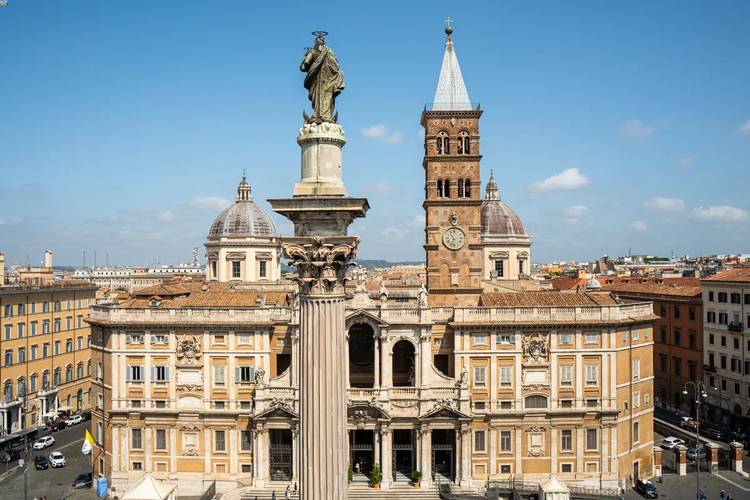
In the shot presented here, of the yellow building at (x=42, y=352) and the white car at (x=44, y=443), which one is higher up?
the yellow building at (x=42, y=352)

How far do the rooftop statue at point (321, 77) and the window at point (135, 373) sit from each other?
121ft

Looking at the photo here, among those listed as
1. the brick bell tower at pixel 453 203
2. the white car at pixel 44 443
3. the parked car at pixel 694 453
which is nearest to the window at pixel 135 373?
the white car at pixel 44 443

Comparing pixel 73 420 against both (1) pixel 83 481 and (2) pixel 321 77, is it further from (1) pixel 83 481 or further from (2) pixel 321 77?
(2) pixel 321 77

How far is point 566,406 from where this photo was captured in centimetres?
4538

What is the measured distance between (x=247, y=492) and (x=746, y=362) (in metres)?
42.8

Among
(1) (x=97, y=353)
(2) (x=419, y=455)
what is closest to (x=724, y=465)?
(2) (x=419, y=455)

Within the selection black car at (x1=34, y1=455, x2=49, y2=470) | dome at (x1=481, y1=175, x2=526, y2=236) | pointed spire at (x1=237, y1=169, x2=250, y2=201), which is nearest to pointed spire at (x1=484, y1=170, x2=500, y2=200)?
dome at (x1=481, y1=175, x2=526, y2=236)

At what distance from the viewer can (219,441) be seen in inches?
1788

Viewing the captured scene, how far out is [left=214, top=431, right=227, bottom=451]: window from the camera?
149 feet

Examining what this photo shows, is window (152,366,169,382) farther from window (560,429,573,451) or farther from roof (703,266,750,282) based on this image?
roof (703,266,750,282)

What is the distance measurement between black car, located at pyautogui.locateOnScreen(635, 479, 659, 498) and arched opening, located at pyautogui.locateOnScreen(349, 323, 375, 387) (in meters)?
19.7

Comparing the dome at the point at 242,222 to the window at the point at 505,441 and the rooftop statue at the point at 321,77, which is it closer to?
the window at the point at 505,441

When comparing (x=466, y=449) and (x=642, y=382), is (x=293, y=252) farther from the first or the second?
(x=642, y=382)

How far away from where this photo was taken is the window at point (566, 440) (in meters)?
45.1
